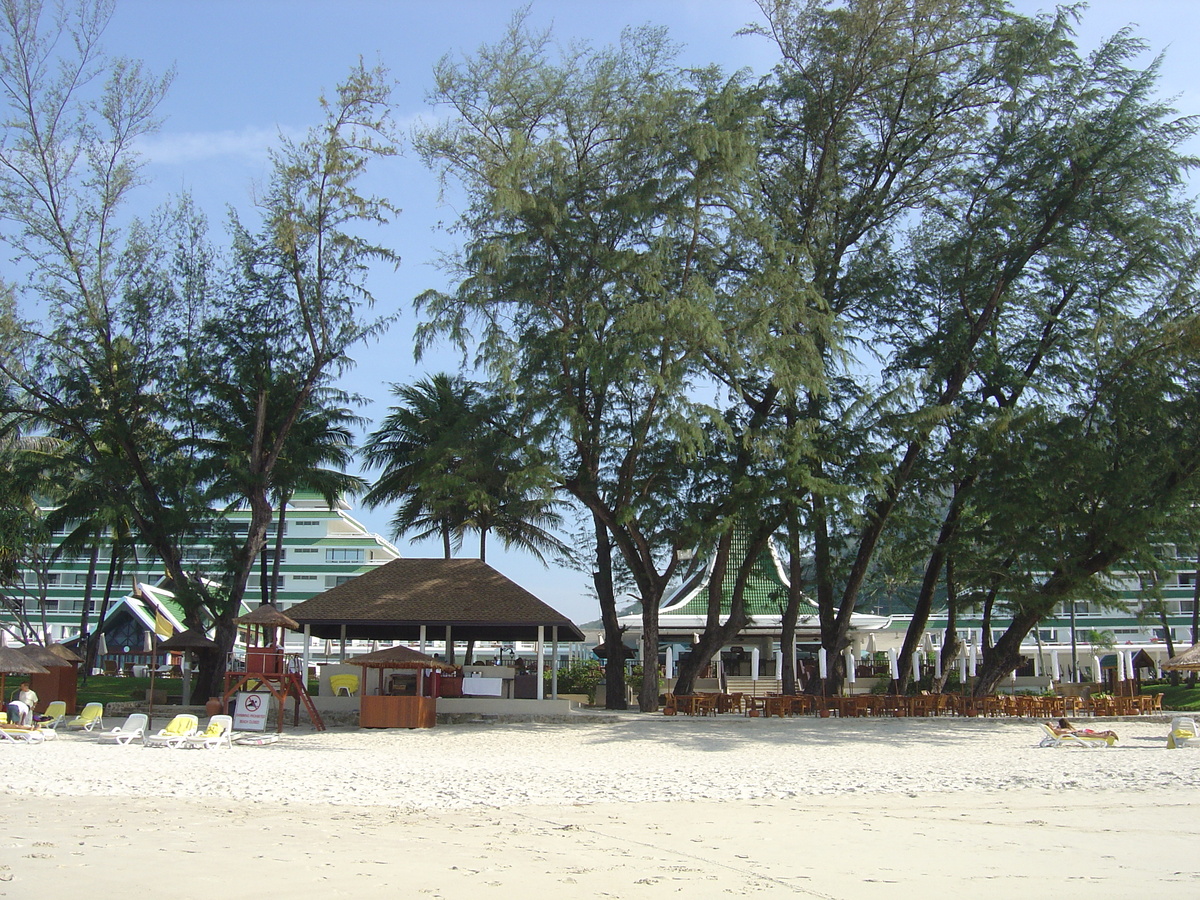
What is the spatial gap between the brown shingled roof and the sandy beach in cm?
548

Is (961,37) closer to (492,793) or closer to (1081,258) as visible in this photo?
(1081,258)

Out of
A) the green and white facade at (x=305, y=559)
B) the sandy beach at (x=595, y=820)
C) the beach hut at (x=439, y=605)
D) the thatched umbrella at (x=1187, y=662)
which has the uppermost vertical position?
the green and white facade at (x=305, y=559)

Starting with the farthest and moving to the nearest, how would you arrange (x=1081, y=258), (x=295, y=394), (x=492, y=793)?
(x=295, y=394)
(x=1081, y=258)
(x=492, y=793)

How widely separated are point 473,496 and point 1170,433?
52.9ft

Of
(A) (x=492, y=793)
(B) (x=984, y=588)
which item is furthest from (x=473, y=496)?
(B) (x=984, y=588)

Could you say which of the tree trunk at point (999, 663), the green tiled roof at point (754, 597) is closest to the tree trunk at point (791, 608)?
the tree trunk at point (999, 663)

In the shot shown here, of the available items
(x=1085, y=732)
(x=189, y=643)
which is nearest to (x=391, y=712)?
(x=189, y=643)

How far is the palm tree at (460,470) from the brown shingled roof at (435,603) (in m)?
1.90

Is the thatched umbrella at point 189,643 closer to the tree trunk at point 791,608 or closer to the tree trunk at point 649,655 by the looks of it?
the tree trunk at point 649,655

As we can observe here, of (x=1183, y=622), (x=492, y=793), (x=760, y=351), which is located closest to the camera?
(x=492, y=793)

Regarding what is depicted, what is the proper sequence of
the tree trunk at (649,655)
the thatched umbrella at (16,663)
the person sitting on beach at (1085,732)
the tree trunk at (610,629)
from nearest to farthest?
the person sitting on beach at (1085,732) < the thatched umbrella at (16,663) < the tree trunk at (649,655) < the tree trunk at (610,629)

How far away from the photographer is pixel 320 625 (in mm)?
27766

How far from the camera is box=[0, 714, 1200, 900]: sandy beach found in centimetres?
819

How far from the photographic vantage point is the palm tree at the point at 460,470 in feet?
79.7
